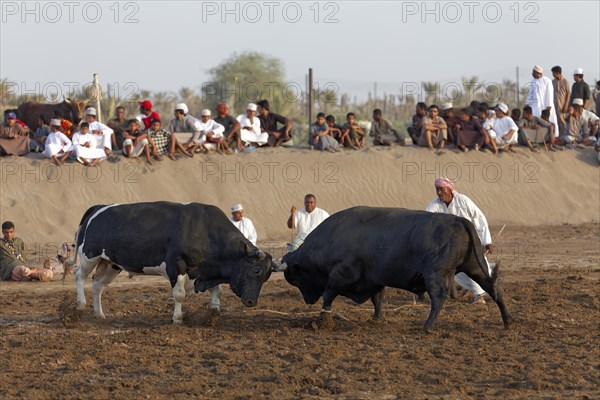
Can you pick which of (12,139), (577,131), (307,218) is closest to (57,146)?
(12,139)

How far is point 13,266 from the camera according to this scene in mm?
16562

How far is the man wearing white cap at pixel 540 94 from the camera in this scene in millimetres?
24172

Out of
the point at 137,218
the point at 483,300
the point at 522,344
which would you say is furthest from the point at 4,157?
the point at 522,344

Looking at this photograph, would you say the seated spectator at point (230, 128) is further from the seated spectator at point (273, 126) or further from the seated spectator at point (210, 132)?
the seated spectator at point (273, 126)

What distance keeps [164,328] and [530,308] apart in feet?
14.7

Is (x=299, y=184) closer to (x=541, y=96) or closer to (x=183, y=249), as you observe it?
(x=541, y=96)

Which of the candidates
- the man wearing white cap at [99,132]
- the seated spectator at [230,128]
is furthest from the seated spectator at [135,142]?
the seated spectator at [230,128]

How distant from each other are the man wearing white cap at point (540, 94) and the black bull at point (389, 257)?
490 inches

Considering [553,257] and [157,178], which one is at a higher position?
[157,178]

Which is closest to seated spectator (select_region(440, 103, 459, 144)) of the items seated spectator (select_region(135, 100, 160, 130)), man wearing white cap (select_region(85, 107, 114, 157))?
seated spectator (select_region(135, 100, 160, 130))

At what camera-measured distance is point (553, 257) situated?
19016 mm

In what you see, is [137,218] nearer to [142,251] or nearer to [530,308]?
[142,251]

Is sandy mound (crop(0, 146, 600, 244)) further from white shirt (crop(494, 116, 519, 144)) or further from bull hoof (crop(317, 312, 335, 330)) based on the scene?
bull hoof (crop(317, 312, 335, 330))

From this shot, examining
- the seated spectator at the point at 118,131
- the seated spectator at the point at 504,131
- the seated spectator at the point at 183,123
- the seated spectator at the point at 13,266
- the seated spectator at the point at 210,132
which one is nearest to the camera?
the seated spectator at the point at 13,266
